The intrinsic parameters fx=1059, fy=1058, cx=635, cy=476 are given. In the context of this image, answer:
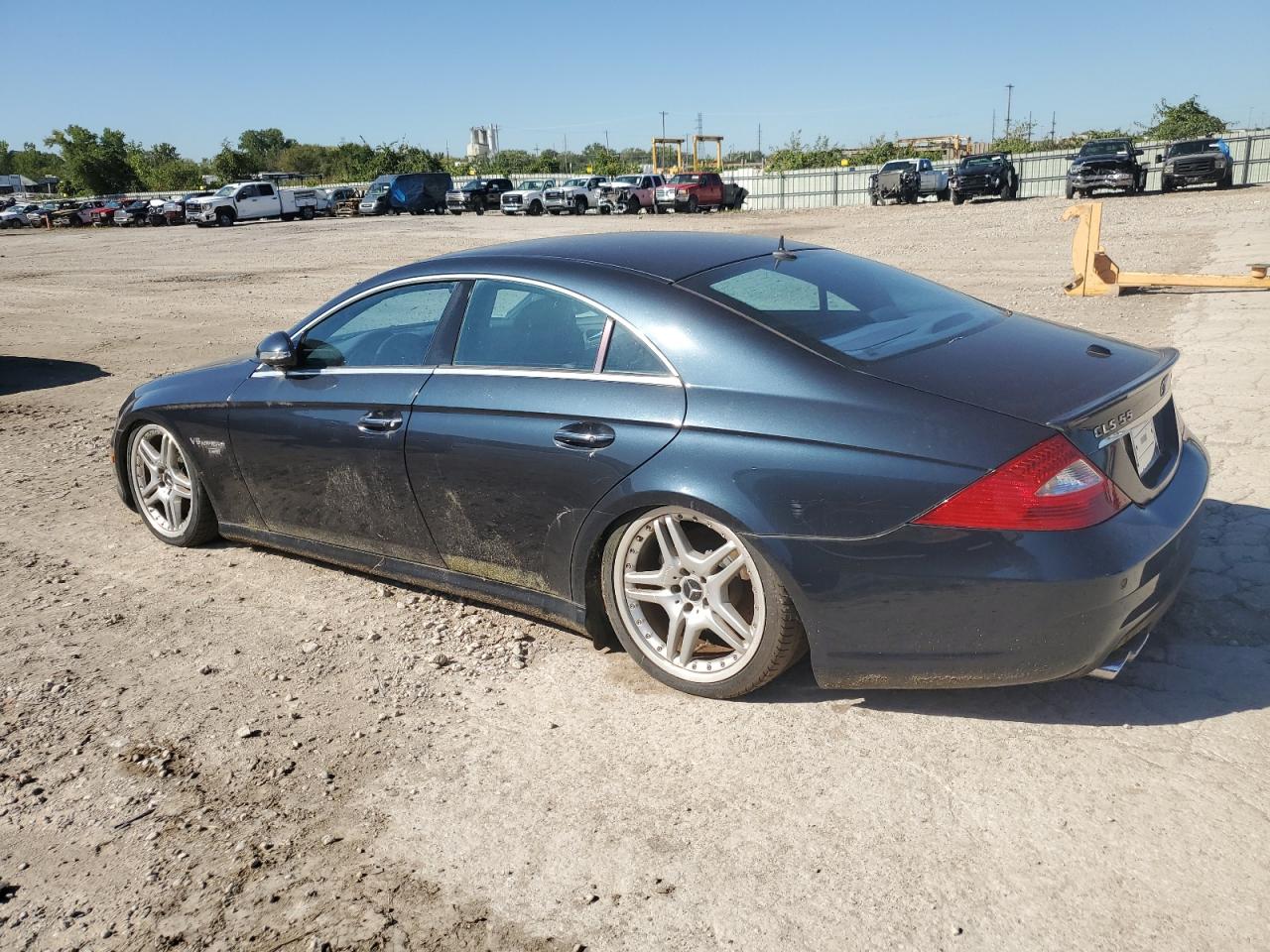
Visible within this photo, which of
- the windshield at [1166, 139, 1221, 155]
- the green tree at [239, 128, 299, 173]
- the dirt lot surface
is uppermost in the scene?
the green tree at [239, 128, 299, 173]

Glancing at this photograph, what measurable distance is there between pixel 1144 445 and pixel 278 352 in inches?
129

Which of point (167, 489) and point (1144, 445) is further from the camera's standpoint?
point (167, 489)

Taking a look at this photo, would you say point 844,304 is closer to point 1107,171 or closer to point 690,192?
point 1107,171

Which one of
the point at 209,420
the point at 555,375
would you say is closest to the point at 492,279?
the point at 555,375

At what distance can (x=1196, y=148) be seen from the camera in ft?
110

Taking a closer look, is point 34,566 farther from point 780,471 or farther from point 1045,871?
point 1045,871

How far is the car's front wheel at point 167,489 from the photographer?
16.6ft

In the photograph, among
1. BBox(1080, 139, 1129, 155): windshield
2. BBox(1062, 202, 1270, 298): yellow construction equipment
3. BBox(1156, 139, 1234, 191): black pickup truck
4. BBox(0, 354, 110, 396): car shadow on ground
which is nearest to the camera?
BBox(0, 354, 110, 396): car shadow on ground

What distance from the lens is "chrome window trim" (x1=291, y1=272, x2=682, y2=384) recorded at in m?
3.43

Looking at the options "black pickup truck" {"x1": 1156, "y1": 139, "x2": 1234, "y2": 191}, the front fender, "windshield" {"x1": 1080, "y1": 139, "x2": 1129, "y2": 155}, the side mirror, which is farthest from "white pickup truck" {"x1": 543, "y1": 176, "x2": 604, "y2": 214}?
the side mirror

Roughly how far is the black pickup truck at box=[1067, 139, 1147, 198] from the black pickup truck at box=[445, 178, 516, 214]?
84.2 ft

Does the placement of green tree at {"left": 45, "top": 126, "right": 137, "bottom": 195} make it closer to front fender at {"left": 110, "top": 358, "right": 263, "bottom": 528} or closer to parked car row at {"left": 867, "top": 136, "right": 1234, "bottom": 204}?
parked car row at {"left": 867, "top": 136, "right": 1234, "bottom": 204}

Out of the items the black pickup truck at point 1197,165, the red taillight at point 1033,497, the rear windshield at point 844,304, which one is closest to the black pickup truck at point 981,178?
the black pickup truck at point 1197,165

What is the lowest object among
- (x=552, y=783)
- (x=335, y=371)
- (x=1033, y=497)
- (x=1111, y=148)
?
(x=552, y=783)
